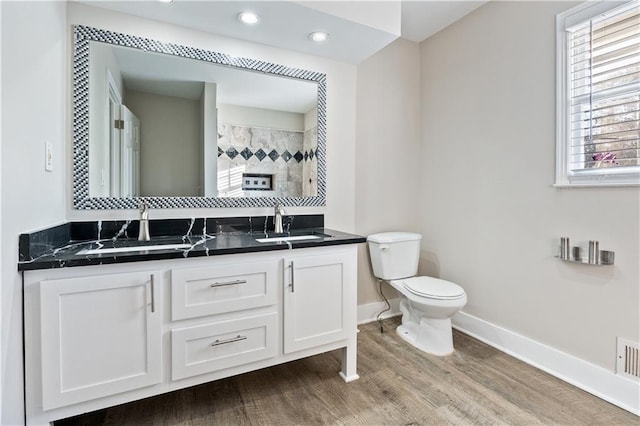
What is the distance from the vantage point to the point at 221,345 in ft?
5.01

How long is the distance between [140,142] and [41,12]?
2.24ft

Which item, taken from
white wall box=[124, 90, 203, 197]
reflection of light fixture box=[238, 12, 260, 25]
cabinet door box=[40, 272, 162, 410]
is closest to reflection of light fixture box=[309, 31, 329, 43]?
reflection of light fixture box=[238, 12, 260, 25]

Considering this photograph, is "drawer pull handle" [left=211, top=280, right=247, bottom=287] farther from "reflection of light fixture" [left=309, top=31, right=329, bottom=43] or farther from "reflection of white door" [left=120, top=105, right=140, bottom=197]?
"reflection of light fixture" [left=309, top=31, right=329, bottom=43]

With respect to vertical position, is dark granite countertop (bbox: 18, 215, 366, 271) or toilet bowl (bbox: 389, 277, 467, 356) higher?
dark granite countertop (bbox: 18, 215, 366, 271)

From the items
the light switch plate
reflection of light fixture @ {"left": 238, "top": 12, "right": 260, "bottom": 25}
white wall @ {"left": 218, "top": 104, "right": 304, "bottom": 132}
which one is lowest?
the light switch plate

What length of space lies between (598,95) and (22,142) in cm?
273

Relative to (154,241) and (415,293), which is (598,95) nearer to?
(415,293)

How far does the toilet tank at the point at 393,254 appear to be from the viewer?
98.8 inches

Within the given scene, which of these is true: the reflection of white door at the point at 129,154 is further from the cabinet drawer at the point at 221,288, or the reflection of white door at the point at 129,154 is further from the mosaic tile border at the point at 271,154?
the cabinet drawer at the point at 221,288

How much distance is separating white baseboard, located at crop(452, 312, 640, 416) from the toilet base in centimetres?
34

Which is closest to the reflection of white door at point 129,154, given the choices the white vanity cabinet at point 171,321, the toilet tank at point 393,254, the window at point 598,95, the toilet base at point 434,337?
the white vanity cabinet at point 171,321

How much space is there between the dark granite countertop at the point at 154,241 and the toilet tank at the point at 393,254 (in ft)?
1.62

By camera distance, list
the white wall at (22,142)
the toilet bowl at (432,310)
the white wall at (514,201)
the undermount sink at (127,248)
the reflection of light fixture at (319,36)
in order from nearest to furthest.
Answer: the white wall at (22,142) → the undermount sink at (127,248) → the white wall at (514,201) → the reflection of light fixture at (319,36) → the toilet bowl at (432,310)

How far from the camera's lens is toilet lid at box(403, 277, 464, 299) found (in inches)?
84.1
